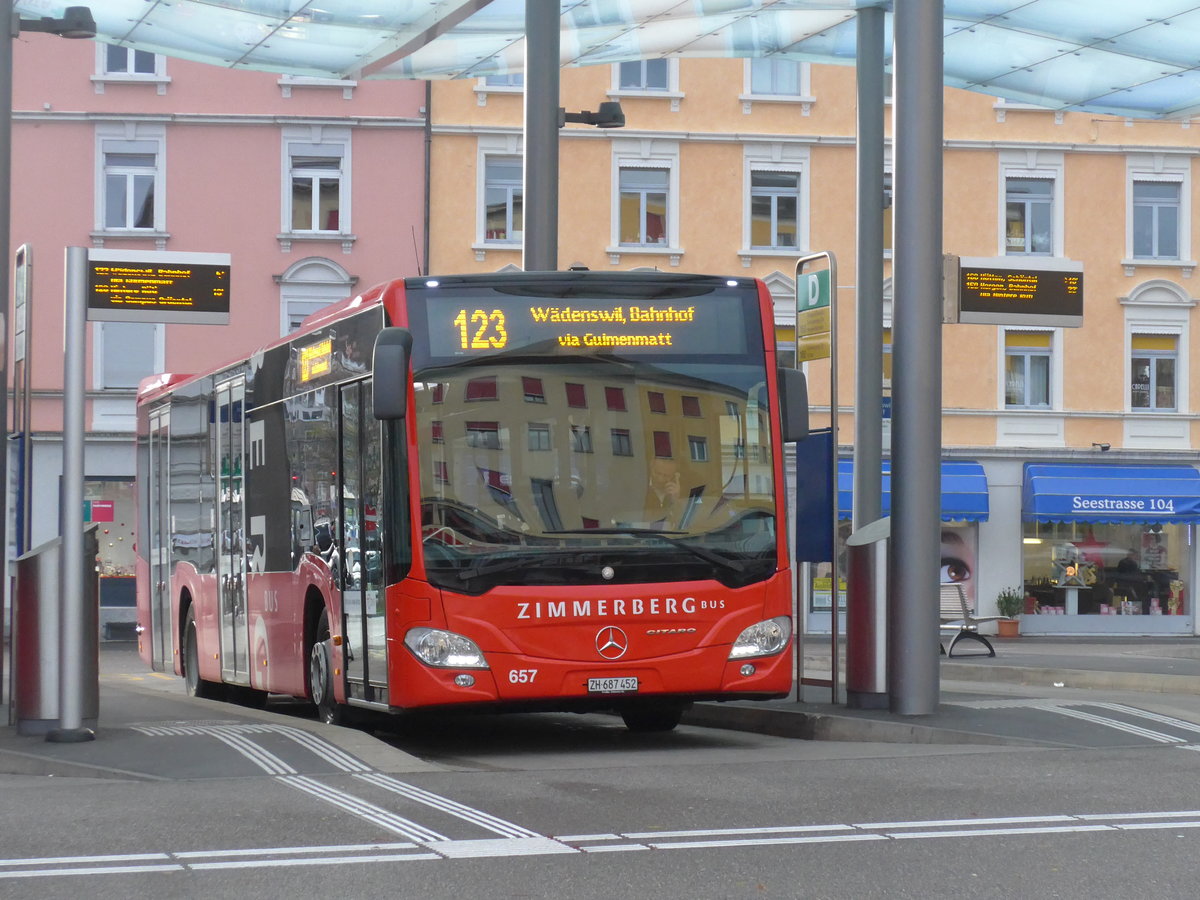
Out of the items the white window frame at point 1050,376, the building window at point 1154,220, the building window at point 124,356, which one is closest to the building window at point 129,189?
the building window at point 124,356

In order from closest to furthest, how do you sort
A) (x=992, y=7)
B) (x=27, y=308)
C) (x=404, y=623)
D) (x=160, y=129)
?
1. (x=404, y=623)
2. (x=27, y=308)
3. (x=992, y=7)
4. (x=160, y=129)

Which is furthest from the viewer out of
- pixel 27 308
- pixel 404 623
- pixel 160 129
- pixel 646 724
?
pixel 160 129

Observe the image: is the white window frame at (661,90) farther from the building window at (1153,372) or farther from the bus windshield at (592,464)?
the bus windshield at (592,464)

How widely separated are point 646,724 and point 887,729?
2312 millimetres

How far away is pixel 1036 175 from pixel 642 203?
8.10 m

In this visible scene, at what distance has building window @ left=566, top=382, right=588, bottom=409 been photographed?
11.9 metres

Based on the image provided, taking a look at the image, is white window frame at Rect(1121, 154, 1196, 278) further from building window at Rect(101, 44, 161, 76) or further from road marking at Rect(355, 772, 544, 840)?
road marking at Rect(355, 772, 544, 840)

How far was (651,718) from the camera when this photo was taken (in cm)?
1398

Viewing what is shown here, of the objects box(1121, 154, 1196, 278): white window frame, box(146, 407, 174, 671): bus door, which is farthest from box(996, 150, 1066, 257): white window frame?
box(146, 407, 174, 671): bus door

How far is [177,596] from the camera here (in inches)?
763

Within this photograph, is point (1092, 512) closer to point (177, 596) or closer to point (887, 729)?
point (177, 596)

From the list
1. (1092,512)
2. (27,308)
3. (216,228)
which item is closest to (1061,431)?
(1092,512)

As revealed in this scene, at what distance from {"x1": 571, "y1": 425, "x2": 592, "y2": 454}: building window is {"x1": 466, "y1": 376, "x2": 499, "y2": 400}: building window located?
0.53m

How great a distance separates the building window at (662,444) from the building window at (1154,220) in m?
30.0
